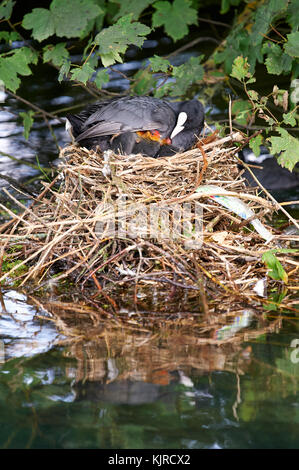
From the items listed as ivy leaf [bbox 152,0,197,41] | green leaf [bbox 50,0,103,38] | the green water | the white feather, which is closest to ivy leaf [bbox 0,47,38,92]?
green leaf [bbox 50,0,103,38]

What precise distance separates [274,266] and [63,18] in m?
2.59

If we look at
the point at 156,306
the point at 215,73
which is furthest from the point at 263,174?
the point at 156,306

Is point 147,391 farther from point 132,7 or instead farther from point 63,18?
point 132,7

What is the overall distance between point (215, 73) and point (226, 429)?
448cm

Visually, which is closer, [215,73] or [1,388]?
[1,388]

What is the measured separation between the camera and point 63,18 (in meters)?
4.92

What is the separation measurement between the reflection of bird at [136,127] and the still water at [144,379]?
1.25m

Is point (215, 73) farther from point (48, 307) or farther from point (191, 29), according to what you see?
point (48, 307)

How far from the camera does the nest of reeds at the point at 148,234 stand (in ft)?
11.7

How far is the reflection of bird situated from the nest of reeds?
275 mm

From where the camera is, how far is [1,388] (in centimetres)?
270

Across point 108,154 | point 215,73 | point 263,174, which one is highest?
point 108,154

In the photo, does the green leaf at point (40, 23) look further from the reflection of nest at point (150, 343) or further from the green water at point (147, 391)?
the green water at point (147, 391)

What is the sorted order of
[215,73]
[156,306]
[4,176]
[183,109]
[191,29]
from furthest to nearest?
[191,29], [215,73], [4,176], [183,109], [156,306]
